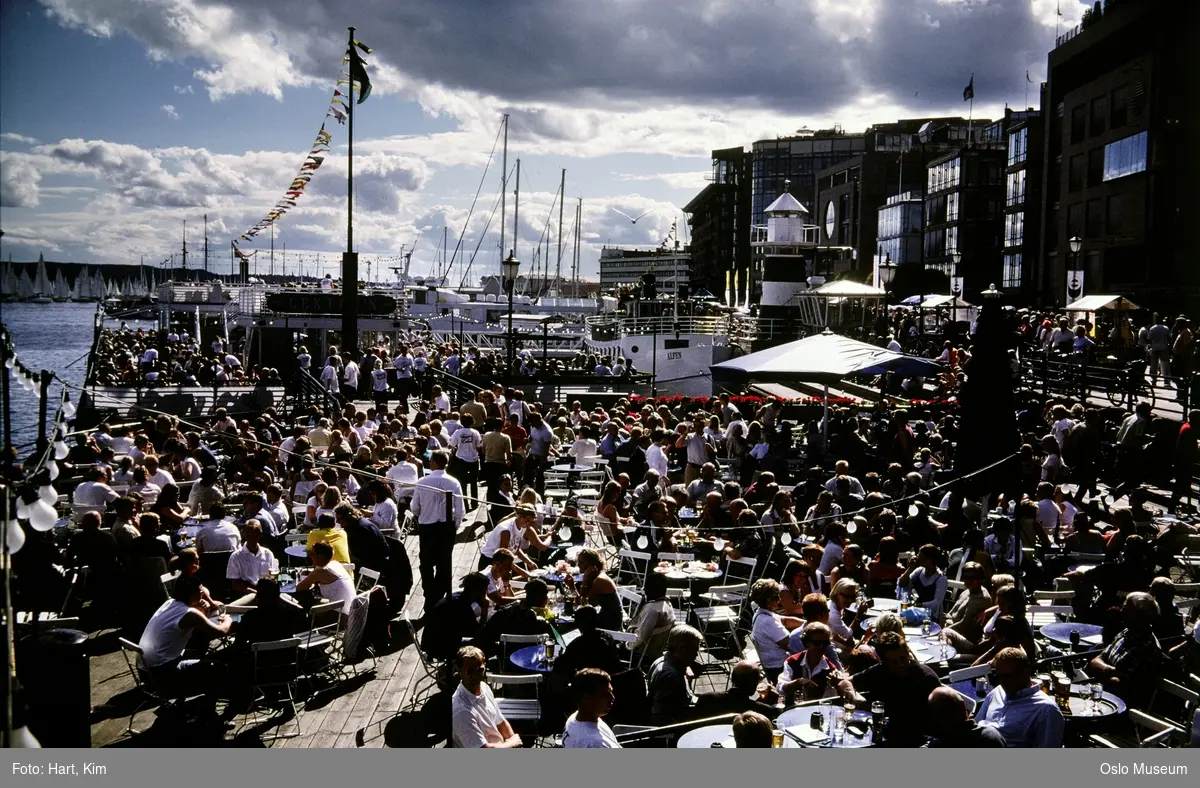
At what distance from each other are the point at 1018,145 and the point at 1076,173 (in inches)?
577

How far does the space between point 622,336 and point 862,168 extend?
171 feet

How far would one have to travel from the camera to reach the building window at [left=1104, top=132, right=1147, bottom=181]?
37.2 meters

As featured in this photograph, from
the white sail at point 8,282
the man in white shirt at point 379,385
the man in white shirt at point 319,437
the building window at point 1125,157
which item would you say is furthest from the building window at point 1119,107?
the white sail at point 8,282

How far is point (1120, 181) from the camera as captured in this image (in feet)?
128

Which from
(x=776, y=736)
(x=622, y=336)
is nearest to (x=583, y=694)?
(x=776, y=736)

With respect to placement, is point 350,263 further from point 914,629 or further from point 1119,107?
point 1119,107

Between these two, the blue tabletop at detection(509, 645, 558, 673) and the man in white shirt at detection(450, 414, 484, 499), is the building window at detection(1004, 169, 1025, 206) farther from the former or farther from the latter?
the blue tabletop at detection(509, 645, 558, 673)

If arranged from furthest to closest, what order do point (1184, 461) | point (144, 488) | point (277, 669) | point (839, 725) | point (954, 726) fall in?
point (1184, 461) < point (144, 488) < point (277, 669) < point (839, 725) < point (954, 726)

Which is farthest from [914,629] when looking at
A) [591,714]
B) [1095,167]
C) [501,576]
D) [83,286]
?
[83,286]

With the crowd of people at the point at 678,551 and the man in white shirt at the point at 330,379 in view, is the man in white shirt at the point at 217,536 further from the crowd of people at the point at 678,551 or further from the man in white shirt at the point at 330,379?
the man in white shirt at the point at 330,379

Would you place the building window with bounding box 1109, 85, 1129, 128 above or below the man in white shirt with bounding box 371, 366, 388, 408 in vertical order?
above

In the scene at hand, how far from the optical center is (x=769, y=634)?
7734mm

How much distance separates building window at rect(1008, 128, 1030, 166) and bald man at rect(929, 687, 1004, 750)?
55475 mm

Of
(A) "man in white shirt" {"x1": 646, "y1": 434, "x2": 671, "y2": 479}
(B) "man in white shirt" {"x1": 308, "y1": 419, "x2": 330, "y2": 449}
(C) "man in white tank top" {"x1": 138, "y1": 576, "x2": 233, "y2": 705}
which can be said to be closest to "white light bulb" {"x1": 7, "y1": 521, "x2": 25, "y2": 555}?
(C) "man in white tank top" {"x1": 138, "y1": 576, "x2": 233, "y2": 705}
